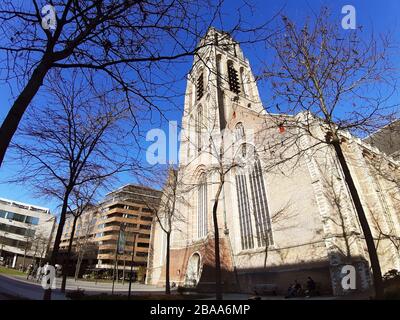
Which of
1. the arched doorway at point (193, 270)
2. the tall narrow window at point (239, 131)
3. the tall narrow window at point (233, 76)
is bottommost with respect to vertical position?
the arched doorway at point (193, 270)

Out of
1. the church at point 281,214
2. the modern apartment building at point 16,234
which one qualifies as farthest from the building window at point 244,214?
the modern apartment building at point 16,234

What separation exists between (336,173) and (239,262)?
1207cm

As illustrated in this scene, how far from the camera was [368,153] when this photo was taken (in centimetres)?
2895

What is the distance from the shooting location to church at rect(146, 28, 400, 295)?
58.6ft

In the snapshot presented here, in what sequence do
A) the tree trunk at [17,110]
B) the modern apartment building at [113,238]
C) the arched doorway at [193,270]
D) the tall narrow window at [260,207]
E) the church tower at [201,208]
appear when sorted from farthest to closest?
the modern apartment building at [113,238]
the arched doorway at [193,270]
the church tower at [201,208]
the tall narrow window at [260,207]
the tree trunk at [17,110]

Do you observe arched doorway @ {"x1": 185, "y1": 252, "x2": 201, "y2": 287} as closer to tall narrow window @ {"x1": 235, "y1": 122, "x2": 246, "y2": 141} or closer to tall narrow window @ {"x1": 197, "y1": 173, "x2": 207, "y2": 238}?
tall narrow window @ {"x1": 197, "y1": 173, "x2": 207, "y2": 238}

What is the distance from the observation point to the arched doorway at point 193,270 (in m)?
27.4

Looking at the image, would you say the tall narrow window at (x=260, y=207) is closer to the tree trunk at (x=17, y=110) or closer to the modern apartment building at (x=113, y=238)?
the tree trunk at (x=17, y=110)

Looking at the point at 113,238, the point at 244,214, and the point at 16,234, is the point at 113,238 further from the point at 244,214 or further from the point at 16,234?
the point at 244,214

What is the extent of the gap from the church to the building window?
0.10m

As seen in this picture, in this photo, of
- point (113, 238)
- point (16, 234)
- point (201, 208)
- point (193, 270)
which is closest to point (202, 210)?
point (201, 208)

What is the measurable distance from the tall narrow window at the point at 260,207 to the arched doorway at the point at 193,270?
25.4 feet
